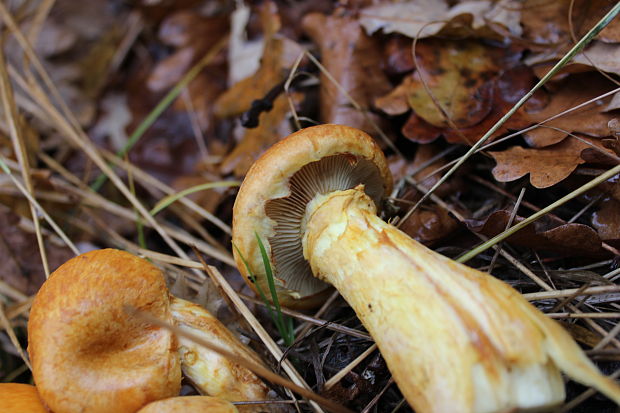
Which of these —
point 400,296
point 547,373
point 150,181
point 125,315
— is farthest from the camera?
point 150,181

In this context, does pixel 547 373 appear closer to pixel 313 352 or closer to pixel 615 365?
pixel 615 365

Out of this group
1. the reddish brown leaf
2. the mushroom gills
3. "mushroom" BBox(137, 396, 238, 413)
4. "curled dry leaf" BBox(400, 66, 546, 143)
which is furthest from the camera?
the reddish brown leaf

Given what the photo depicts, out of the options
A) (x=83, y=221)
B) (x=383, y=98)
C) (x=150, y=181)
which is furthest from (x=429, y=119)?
(x=83, y=221)

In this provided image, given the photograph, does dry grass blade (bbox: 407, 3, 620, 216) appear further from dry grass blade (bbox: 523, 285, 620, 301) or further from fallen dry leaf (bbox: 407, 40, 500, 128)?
dry grass blade (bbox: 523, 285, 620, 301)

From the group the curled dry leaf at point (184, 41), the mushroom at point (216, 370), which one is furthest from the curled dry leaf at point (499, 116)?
the curled dry leaf at point (184, 41)

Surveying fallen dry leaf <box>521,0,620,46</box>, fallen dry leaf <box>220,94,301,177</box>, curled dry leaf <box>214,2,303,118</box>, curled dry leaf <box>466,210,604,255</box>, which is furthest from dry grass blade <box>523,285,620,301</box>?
curled dry leaf <box>214,2,303,118</box>
